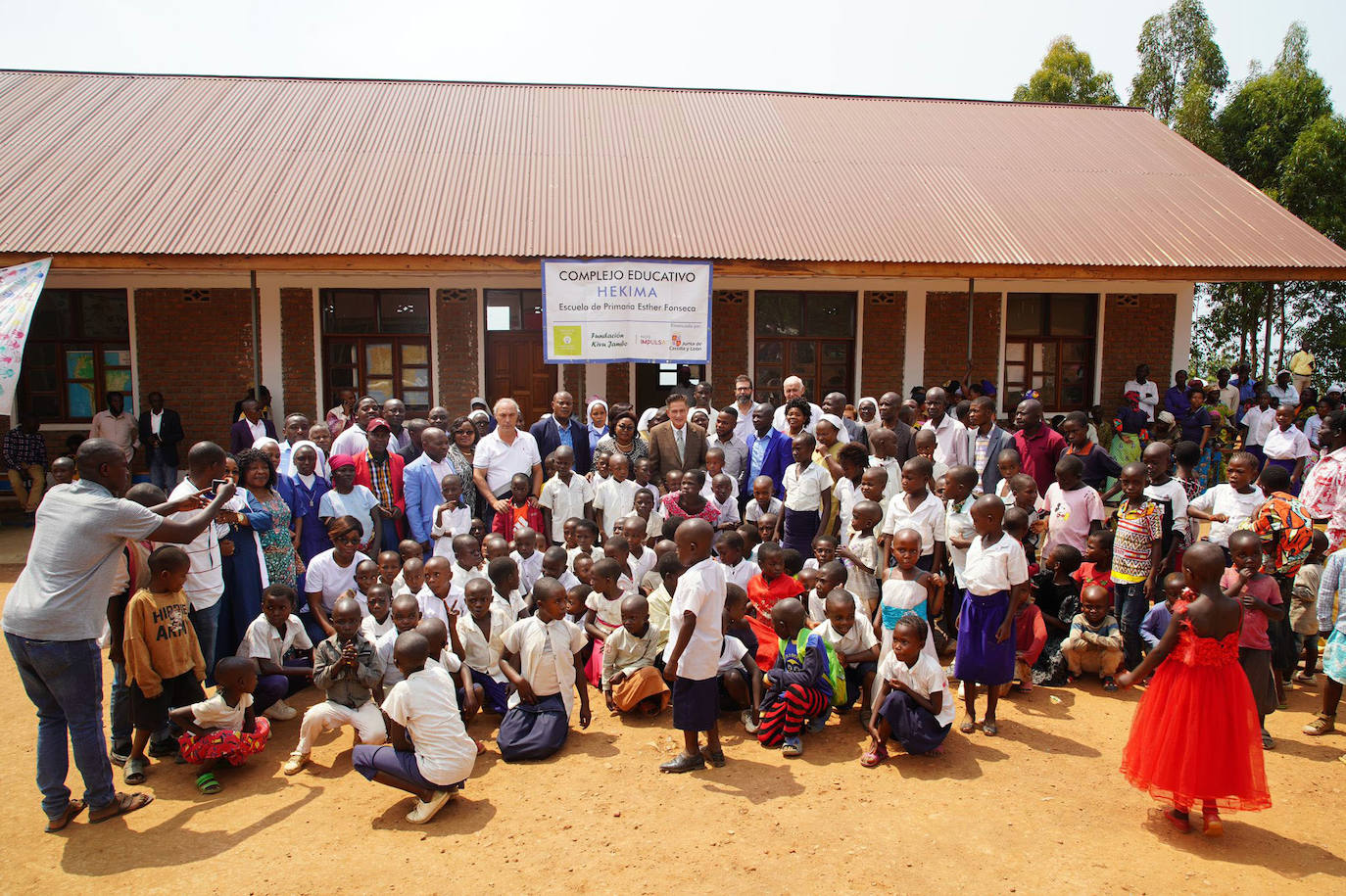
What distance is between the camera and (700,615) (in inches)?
163

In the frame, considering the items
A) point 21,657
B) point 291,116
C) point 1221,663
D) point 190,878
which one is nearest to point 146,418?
point 291,116

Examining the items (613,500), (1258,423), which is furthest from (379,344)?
(1258,423)

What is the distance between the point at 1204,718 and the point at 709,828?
2.11 metres

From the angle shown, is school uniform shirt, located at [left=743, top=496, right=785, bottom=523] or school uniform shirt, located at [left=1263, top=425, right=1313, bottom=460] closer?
school uniform shirt, located at [left=743, top=496, right=785, bottom=523]

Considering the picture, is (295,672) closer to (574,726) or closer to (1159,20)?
(574,726)

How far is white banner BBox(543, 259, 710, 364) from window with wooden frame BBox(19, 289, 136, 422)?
5.52 meters

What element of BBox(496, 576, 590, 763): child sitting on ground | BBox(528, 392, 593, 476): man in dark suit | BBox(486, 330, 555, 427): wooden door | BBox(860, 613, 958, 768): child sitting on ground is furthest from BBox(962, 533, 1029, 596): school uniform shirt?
BBox(486, 330, 555, 427): wooden door

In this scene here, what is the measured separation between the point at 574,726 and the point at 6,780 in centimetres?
273

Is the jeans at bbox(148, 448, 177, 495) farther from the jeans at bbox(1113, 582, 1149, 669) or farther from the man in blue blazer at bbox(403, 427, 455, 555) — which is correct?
the jeans at bbox(1113, 582, 1149, 669)

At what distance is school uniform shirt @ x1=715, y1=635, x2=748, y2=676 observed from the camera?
4.83 meters

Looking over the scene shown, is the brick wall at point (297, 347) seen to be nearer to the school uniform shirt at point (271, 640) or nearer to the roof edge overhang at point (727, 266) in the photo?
the roof edge overhang at point (727, 266)

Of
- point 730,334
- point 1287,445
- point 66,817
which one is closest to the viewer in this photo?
point 66,817

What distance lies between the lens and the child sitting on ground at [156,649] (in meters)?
4.18

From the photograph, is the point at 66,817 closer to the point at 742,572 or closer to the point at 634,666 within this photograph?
the point at 634,666
